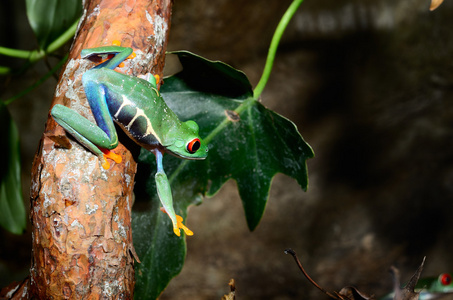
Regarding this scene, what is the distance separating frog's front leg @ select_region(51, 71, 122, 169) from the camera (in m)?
0.98

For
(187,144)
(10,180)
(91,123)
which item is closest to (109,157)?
(91,123)

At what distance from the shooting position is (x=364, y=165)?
296cm

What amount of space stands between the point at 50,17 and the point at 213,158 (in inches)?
37.6

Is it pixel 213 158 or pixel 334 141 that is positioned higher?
pixel 213 158

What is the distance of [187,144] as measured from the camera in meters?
1.13

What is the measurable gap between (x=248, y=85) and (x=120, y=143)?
1.65ft

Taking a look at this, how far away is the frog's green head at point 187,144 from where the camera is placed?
112 centimetres

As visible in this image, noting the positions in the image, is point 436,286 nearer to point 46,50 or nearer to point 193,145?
point 193,145

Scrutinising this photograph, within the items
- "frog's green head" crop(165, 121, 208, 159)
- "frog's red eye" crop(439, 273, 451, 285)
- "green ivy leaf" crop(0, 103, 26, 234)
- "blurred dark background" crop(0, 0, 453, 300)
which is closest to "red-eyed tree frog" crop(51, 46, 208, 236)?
"frog's green head" crop(165, 121, 208, 159)

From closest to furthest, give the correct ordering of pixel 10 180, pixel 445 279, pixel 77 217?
pixel 77 217, pixel 445 279, pixel 10 180

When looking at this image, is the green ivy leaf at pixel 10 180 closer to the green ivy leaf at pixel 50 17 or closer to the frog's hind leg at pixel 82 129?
the green ivy leaf at pixel 50 17

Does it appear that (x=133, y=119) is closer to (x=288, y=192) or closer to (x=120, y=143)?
(x=120, y=143)

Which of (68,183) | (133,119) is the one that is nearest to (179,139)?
(133,119)

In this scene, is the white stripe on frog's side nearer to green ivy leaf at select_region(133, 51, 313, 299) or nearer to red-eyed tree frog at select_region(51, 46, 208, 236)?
red-eyed tree frog at select_region(51, 46, 208, 236)
